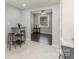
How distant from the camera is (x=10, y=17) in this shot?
4.64 meters

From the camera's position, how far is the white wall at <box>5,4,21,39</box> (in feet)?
14.2

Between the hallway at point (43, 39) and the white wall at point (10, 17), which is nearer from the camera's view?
the white wall at point (10, 17)

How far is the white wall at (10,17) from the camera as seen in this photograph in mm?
4340

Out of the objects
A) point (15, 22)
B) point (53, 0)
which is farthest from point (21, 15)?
point (53, 0)

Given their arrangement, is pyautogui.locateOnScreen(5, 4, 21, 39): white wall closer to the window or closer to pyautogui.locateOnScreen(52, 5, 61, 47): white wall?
pyautogui.locateOnScreen(52, 5, 61, 47): white wall

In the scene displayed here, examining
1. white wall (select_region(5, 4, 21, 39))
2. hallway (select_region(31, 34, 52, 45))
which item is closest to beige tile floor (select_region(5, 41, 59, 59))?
hallway (select_region(31, 34, 52, 45))

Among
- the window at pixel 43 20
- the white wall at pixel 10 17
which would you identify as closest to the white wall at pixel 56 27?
A: the white wall at pixel 10 17

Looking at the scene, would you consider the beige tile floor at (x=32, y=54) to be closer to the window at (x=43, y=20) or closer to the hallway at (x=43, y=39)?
the hallway at (x=43, y=39)

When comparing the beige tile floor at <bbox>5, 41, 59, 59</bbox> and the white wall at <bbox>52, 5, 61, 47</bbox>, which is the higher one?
the white wall at <bbox>52, 5, 61, 47</bbox>

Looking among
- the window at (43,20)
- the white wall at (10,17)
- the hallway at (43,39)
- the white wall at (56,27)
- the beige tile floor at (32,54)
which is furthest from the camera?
the window at (43,20)
